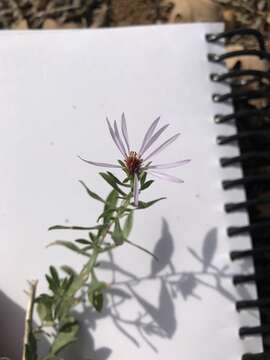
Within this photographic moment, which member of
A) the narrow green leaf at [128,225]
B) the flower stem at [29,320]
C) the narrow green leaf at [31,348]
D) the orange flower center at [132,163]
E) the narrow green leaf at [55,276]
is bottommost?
the narrow green leaf at [31,348]

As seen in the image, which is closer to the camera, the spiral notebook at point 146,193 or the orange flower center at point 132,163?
the orange flower center at point 132,163

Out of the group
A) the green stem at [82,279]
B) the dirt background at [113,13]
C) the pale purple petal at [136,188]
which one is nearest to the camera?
the pale purple petal at [136,188]

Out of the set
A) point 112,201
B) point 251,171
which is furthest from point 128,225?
point 251,171

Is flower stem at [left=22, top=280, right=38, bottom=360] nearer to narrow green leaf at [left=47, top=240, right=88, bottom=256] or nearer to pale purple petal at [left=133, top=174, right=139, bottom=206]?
narrow green leaf at [left=47, top=240, right=88, bottom=256]

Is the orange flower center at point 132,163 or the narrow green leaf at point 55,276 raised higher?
the orange flower center at point 132,163

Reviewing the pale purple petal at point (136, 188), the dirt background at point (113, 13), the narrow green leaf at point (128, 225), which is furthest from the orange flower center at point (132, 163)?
the dirt background at point (113, 13)

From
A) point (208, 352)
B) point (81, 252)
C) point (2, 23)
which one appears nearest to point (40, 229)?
point (81, 252)

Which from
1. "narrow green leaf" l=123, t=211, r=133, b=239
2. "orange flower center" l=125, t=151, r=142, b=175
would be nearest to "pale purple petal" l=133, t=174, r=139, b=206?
"orange flower center" l=125, t=151, r=142, b=175

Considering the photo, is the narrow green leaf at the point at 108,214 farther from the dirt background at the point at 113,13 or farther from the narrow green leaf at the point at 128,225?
the dirt background at the point at 113,13
